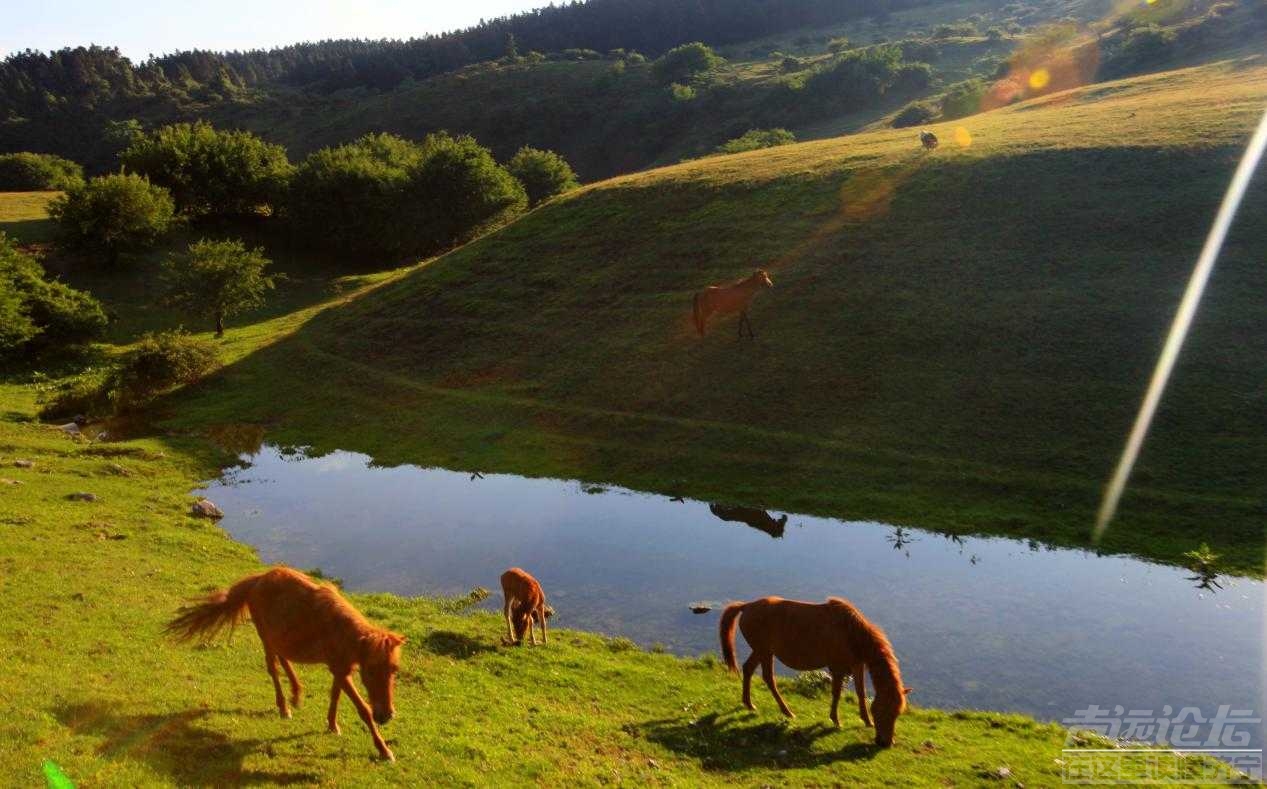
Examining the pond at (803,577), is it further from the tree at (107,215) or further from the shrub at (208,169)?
the shrub at (208,169)

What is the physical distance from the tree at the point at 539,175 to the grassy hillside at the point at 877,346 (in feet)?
102

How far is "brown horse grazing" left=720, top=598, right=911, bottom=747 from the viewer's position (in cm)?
1355

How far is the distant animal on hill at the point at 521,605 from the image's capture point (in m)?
18.5

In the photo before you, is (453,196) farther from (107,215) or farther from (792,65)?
(792,65)

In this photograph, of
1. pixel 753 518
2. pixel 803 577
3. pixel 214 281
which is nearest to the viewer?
pixel 803 577

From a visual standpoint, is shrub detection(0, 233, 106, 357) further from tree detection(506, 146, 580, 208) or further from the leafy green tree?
tree detection(506, 146, 580, 208)

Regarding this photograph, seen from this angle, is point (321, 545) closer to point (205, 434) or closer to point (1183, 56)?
point (205, 434)

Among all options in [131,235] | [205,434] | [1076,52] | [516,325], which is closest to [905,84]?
[1076,52]

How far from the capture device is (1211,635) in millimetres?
18875

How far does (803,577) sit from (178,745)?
54.3ft

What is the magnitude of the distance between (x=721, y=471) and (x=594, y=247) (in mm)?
26176

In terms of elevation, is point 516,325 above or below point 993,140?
below

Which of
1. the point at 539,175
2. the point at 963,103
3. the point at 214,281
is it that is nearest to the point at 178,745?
the point at 214,281

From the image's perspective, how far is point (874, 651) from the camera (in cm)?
1359
